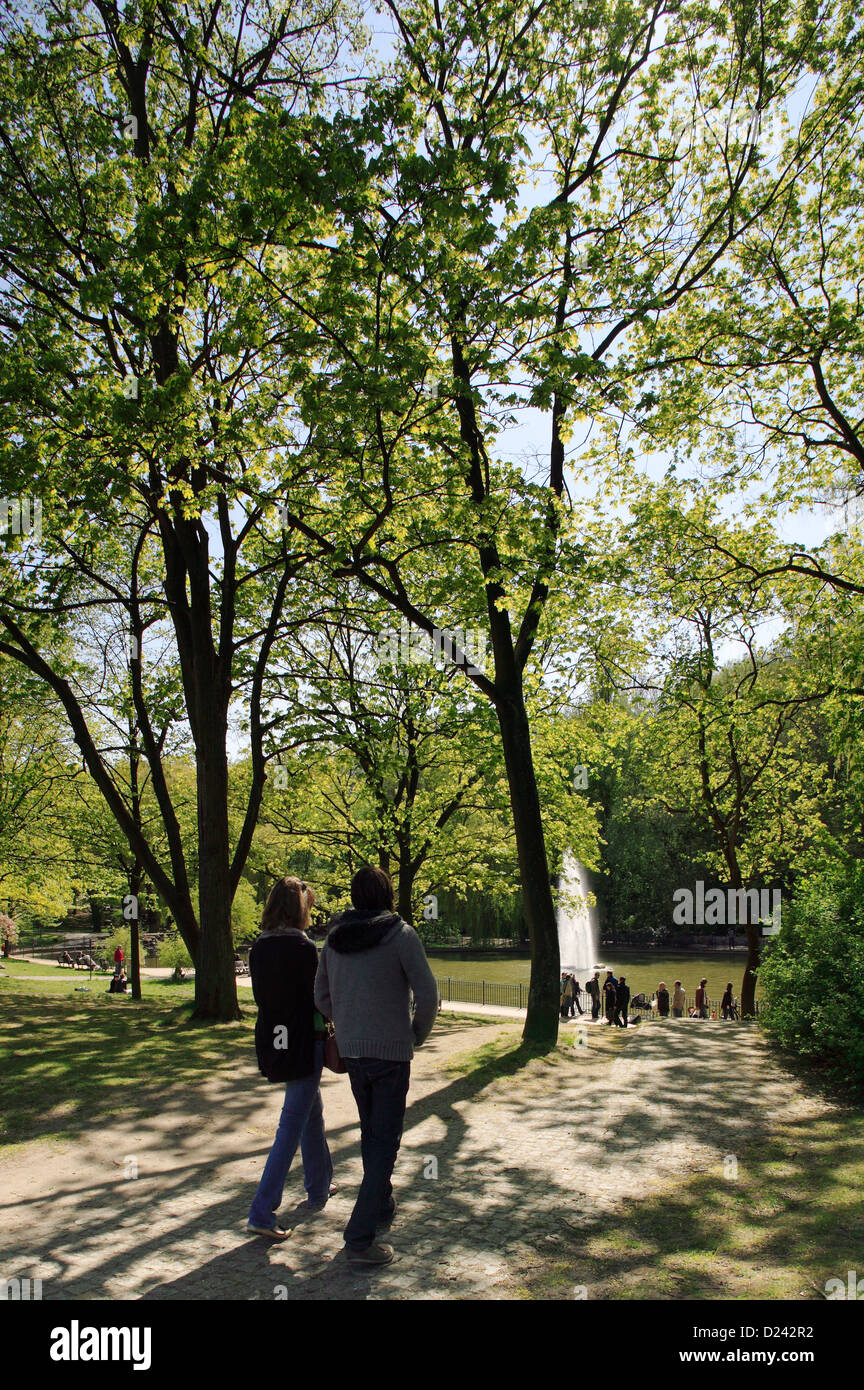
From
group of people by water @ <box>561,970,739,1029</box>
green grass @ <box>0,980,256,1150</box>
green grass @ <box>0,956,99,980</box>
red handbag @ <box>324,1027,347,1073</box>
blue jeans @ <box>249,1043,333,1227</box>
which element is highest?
red handbag @ <box>324,1027,347,1073</box>

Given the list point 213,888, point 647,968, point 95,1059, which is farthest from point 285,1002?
point 647,968

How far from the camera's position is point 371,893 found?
4.72 meters

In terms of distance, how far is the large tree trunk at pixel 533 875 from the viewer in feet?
38.5

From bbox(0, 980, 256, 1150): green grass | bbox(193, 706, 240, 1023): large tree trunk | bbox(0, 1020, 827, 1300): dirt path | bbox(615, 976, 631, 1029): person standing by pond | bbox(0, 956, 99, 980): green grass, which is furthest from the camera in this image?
bbox(0, 956, 99, 980): green grass

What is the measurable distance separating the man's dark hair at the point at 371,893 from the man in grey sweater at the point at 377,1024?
0.21 ft

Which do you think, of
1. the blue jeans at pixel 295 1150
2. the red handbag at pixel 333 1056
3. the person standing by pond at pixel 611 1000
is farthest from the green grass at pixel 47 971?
the red handbag at pixel 333 1056

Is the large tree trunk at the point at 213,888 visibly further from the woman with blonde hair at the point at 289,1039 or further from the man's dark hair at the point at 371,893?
the man's dark hair at the point at 371,893

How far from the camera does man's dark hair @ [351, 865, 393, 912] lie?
4.72 metres

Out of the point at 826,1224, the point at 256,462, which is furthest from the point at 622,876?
the point at 826,1224

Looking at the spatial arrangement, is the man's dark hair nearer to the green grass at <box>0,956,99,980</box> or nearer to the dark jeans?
the dark jeans

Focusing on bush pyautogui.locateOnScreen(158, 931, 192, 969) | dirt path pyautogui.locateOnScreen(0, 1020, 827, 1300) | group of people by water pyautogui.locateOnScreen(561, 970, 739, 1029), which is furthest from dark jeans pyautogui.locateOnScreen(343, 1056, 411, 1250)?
bush pyautogui.locateOnScreen(158, 931, 192, 969)

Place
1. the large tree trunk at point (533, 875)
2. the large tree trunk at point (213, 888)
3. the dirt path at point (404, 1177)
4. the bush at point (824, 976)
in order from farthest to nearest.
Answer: the large tree trunk at point (213, 888) < the large tree trunk at point (533, 875) < the bush at point (824, 976) < the dirt path at point (404, 1177)

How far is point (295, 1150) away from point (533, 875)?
25.2ft
